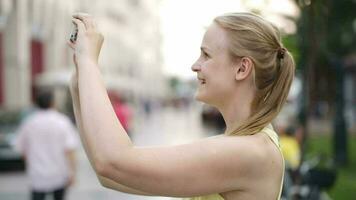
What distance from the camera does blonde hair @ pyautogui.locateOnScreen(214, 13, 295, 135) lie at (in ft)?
4.98

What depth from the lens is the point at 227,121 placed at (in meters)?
1.63

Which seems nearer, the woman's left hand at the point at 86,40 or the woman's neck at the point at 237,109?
the woman's left hand at the point at 86,40

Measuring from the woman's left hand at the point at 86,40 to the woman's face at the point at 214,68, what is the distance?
0.27 meters

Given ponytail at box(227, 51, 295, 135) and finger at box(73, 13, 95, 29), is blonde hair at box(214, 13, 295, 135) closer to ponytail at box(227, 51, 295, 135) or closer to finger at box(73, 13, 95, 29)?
ponytail at box(227, 51, 295, 135)

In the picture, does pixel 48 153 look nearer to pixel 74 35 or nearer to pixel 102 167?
pixel 74 35

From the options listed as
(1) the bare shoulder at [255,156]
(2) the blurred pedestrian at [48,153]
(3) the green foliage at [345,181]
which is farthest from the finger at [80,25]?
(3) the green foliage at [345,181]

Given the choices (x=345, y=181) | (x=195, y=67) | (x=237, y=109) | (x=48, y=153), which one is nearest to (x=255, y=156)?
(x=237, y=109)

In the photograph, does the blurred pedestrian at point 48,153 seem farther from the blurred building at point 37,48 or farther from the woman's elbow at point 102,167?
the woman's elbow at point 102,167

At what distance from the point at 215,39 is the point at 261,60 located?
0.13 metres

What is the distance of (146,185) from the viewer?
1.35 m

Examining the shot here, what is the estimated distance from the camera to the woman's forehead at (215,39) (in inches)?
59.9

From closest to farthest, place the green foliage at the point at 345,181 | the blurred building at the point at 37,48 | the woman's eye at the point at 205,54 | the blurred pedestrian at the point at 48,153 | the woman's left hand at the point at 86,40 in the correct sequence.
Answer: the woman's left hand at the point at 86,40
the woman's eye at the point at 205,54
the blurred pedestrian at the point at 48,153
the green foliage at the point at 345,181
the blurred building at the point at 37,48

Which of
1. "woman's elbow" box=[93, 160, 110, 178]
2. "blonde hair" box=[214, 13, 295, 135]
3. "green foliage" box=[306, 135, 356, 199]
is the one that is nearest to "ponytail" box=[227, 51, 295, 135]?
"blonde hair" box=[214, 13, 295, 135]

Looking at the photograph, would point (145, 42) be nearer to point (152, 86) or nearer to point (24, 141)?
point (152, 86)
